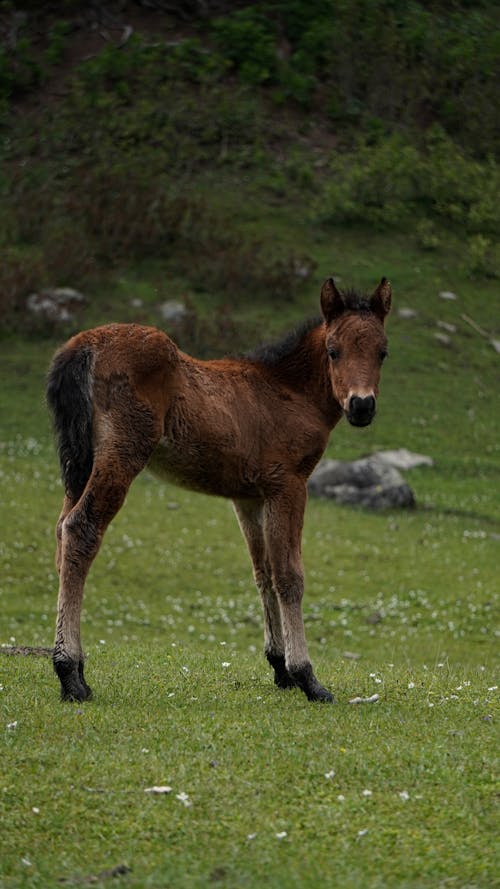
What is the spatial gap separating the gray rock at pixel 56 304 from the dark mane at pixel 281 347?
25.8 m

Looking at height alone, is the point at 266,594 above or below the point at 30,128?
above

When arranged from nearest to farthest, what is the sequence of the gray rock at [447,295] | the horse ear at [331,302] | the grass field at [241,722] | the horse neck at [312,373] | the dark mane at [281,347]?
the grass field at [241,722] → the horse ear at [331,302] → the horse neck at [312,373] → the dark mane at [281,347] → the gray rock at [447,295]

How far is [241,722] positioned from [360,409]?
235 cm

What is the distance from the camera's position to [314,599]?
21016 mm

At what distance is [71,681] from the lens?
9055 millimetres

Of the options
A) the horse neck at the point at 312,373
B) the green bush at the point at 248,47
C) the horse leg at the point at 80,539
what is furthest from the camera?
the green bush at the point at 248,47

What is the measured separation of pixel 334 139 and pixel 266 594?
126 ft

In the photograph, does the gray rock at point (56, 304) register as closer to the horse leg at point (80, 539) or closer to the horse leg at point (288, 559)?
the horse leg at point (288, 559)

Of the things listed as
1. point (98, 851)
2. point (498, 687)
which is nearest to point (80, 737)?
point (98, 851)

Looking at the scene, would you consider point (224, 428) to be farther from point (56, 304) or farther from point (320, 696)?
point (56, 304)

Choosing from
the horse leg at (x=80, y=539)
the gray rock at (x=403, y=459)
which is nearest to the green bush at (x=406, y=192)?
the gray rock at (x=403, y=459)

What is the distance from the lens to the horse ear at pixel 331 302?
32.2 ft

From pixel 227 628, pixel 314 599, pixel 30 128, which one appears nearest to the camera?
pixel 227 628

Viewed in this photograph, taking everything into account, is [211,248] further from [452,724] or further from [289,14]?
[452,724]
